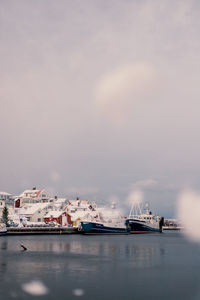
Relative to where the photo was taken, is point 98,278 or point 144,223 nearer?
point 98,278

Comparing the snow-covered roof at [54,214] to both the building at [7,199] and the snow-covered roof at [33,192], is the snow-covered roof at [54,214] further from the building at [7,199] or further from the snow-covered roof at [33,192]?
the building at [7,199]

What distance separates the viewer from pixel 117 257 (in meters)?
56.5

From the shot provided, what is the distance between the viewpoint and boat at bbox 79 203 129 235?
128m

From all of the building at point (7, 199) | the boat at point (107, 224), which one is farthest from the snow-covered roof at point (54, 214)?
the building at point (7, 199)

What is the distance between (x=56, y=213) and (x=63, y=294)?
12358 centimetres

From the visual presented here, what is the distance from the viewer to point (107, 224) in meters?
134

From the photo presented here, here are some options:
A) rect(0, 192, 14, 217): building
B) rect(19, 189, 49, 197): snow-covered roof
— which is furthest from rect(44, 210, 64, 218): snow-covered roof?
rect(0, 192, 14, 217): building

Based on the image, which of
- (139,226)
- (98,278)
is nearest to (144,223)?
(139,226)

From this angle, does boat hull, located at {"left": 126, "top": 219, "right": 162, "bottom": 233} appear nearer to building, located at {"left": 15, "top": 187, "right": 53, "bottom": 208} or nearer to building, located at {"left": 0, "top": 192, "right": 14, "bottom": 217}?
building, located at {"left": 15, "top": 187, "right": 53, "bottom": 208}

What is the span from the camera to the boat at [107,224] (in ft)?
422

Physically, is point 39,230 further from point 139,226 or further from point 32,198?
point 32,198

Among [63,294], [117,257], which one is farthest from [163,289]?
[117,257]

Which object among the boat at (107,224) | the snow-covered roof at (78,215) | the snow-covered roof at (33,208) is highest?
the snow-covered roof at (33,208)

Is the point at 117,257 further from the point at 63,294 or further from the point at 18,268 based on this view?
the point at 63,294
